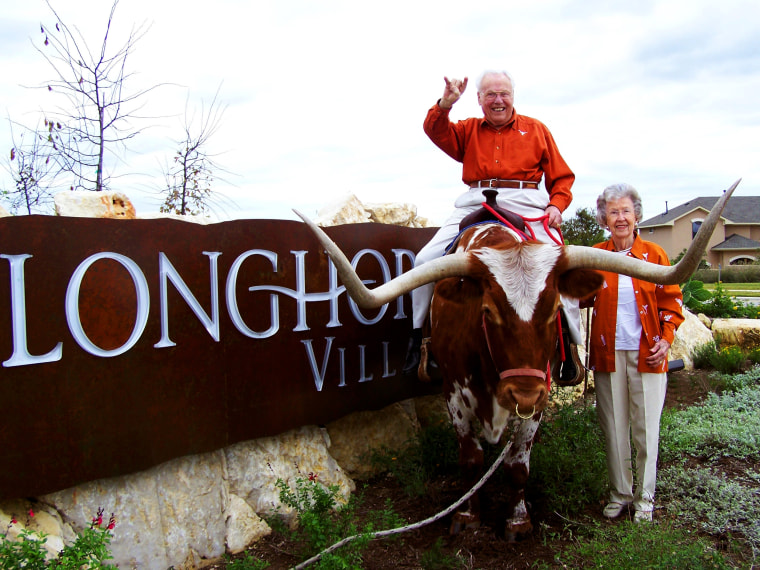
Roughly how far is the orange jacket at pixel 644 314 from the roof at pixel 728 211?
42885 millimetres

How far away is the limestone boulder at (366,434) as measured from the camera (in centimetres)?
428

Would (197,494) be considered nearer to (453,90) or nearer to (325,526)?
(325,526)

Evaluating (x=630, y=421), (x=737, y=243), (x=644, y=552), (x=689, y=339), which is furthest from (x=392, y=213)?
(x=737, y=243)

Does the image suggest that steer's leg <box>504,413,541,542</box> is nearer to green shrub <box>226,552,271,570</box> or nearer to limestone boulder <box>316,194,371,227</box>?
green shrub <box>226,552,271,570</box>

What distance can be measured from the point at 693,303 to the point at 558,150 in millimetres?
7488

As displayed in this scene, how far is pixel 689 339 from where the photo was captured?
803cm

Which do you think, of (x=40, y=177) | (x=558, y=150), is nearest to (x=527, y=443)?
(x=558, y=150)

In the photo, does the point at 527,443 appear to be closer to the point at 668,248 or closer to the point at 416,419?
the point at 416,419

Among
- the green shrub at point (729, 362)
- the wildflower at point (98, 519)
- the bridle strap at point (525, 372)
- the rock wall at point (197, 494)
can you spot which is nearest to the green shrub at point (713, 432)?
the green shrub at point (729, 362)

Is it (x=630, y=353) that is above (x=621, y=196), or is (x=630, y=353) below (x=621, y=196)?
below

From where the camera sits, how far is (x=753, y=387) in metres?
6.30

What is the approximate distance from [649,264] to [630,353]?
3.33 feet

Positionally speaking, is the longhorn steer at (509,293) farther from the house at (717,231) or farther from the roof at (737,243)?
the roof at (737,243)

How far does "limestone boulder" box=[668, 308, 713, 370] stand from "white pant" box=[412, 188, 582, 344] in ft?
15.0
